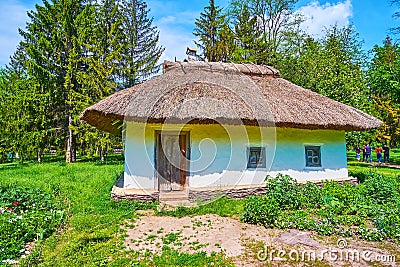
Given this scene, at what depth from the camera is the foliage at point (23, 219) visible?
4629 mm

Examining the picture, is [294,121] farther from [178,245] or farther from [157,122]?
[178,245]

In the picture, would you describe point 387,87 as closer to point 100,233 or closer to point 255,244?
point 255,244

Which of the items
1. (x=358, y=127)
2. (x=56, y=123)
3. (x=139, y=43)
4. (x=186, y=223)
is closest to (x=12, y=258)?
(x=186, y=223)

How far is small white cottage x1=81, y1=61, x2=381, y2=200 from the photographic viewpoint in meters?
7.79

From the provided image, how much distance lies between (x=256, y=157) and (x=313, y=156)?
2269 millimetres

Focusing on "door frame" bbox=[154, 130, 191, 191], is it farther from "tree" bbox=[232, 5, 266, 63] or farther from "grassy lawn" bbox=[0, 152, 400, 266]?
"tree" bbox=[232, 5, 266, 63]

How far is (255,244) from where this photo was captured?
16.1ft

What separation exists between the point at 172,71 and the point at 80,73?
11.3 meters

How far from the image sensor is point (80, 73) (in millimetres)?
18828

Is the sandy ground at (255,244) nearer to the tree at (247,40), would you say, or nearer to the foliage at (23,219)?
the foliage at (23,219)

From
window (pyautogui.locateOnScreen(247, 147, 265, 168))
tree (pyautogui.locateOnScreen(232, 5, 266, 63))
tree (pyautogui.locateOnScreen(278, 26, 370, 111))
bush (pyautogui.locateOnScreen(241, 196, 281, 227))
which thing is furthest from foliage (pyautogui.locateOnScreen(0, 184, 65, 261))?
tree (pyautogui.locateOnScreen(232, 5, 266, 63))

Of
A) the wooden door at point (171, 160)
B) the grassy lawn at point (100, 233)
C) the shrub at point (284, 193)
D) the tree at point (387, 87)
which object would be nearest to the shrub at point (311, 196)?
the shrub at point (284, 193)

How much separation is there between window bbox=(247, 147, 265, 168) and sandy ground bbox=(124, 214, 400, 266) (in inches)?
115

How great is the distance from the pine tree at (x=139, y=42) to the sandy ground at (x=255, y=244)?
52.1ft
